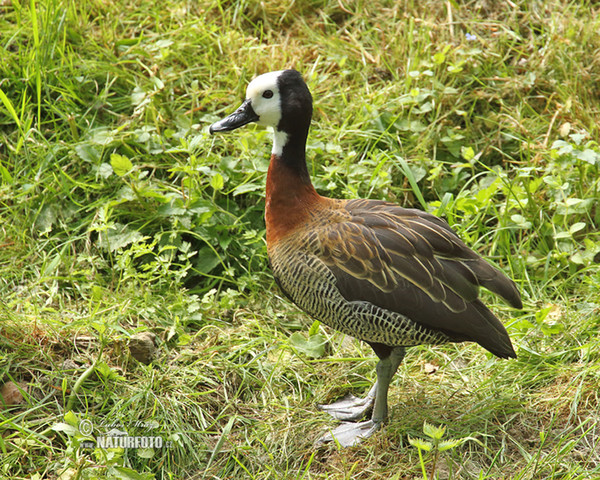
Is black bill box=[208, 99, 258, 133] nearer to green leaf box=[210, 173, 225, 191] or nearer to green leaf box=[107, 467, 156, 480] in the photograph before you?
green leaf box=[210, 173, 225, 191]

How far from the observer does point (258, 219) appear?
410cm

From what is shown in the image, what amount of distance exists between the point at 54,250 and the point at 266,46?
189 cm

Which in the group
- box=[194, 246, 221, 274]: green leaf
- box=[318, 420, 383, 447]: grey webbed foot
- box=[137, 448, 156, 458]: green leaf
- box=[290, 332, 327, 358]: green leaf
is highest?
box=[194, 246, 221, 274]: green leaf

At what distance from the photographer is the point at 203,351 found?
3457 millimetres

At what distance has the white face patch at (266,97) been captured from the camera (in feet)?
10.2

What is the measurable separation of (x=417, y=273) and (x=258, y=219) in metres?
1.38

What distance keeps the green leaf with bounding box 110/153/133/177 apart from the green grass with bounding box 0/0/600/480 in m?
0.01

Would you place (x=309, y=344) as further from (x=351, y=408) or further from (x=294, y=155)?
(x=294, y=155)

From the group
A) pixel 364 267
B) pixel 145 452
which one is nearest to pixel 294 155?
pixel 364 267

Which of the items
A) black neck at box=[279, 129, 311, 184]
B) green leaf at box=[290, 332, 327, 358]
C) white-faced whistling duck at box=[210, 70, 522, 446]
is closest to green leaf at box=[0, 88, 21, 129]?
white-faced whistling duck at box=[210, 70, 522, 446]

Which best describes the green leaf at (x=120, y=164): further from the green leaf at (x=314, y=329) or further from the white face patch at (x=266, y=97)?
the green leaf at (x=314, y=329)

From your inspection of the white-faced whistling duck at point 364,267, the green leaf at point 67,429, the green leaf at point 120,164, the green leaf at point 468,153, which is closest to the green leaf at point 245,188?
the green leaf at point 120,164

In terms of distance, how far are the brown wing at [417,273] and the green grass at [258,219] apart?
416 millimetres

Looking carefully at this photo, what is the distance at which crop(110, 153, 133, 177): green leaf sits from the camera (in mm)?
3816
